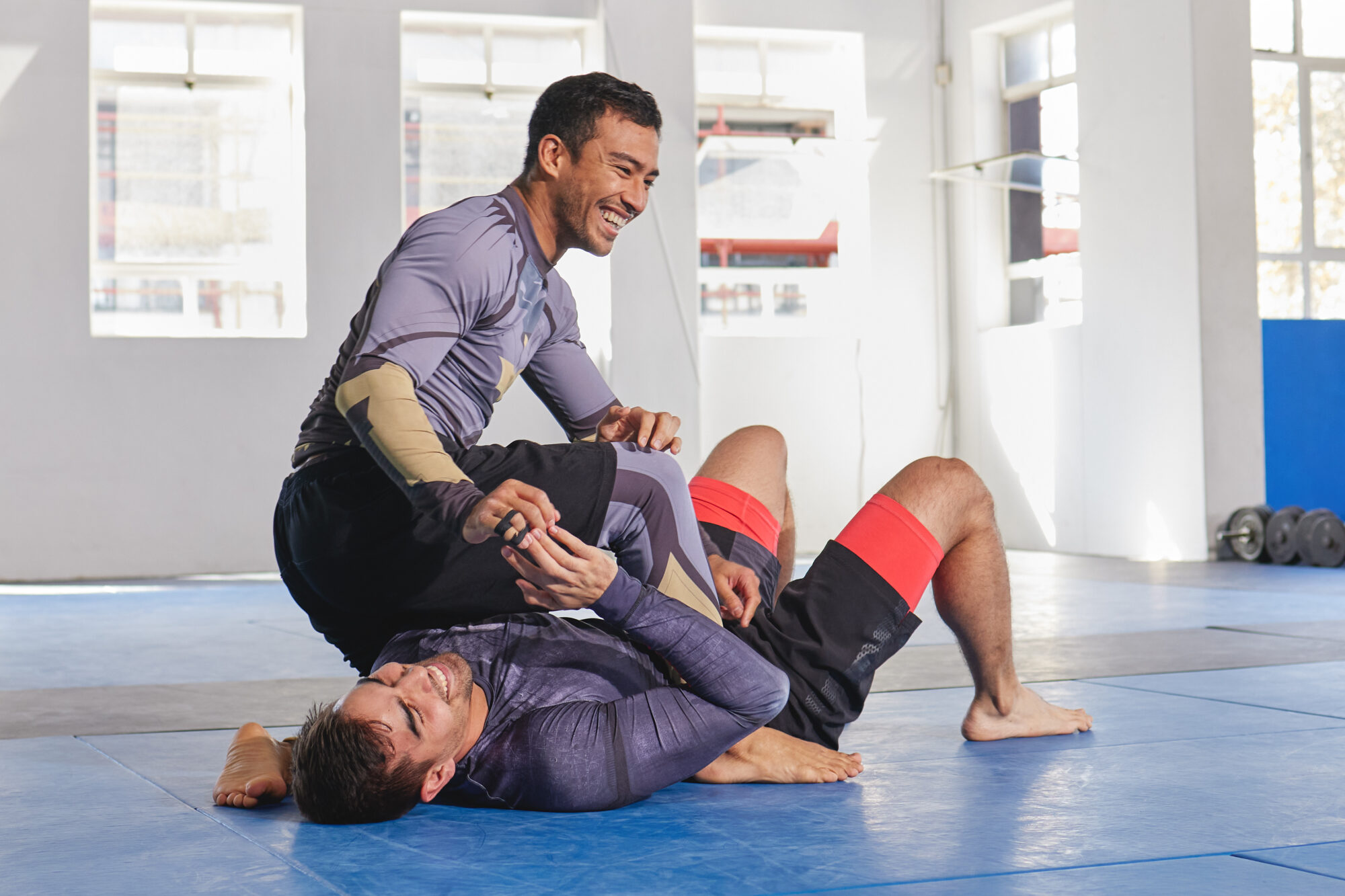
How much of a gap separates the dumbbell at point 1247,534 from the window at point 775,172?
3059 millimetres

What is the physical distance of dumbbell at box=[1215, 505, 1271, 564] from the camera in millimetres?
7301

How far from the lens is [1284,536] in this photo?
720cm

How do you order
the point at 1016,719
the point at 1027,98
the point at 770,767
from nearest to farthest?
the point at 770,767 < the point at 1016,719 < the point at 1027,98

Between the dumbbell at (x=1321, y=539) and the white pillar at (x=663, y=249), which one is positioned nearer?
the dumbbell at (x=1321, y=539)

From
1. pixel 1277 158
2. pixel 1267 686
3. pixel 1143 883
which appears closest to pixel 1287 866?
pixel 1143 883

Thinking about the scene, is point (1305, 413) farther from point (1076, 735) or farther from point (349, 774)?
point (349, 774)

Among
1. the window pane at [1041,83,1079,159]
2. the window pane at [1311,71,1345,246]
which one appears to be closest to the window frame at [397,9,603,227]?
the window pane at [1041,83,1079,159]

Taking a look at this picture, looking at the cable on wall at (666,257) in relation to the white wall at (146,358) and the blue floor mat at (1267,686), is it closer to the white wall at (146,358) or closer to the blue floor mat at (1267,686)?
the white wall at (146,358)

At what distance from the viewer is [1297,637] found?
14.0 feet

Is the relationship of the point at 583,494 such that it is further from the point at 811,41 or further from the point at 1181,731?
the point at 811,41

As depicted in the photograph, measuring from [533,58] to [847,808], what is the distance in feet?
24.2

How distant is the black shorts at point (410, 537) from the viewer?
2141 millimetres

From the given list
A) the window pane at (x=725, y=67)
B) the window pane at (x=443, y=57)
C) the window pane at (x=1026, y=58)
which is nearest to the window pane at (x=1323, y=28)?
the window pane at (x=1026, y=58)

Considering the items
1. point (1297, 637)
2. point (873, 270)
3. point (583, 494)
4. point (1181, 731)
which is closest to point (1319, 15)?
point (873, 270)
